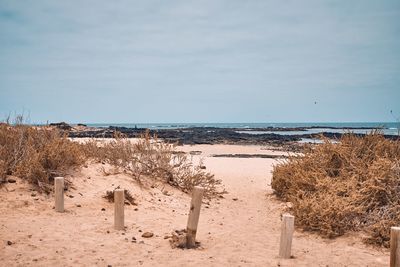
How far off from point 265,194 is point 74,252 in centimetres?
756

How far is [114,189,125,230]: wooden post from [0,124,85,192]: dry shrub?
2.57m

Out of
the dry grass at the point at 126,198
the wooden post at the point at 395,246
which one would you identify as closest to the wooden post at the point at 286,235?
the wooden post at the point at 395,246

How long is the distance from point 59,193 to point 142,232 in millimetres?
1978

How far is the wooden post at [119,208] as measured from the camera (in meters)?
6.95

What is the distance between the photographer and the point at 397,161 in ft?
26.2

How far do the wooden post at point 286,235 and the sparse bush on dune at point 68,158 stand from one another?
543 centimetres

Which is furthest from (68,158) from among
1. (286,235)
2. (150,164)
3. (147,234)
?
(286,235)

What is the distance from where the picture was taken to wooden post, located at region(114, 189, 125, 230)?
6.95 metres

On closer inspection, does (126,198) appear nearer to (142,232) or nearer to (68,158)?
(68,158)

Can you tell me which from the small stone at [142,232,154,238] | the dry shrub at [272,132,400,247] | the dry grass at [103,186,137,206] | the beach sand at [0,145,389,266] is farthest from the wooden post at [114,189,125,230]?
the dry shrub at [272,132,400,247]

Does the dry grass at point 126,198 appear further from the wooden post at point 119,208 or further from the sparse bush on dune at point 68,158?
the wooden post at point 119,208

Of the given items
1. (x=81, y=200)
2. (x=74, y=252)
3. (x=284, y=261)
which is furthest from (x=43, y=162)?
(x=284, y=261)

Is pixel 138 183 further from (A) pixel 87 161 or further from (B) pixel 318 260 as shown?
(B) pixel 318 260

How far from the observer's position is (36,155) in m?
9.05
